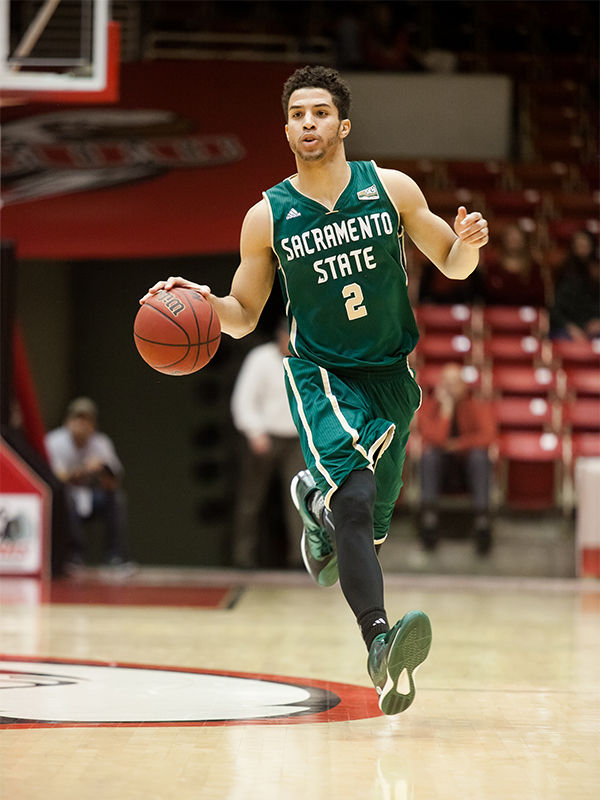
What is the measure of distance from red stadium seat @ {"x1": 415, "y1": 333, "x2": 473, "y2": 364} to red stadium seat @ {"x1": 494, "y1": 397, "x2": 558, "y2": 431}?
23.5 inches

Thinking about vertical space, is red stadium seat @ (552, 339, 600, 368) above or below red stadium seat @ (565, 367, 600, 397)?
above

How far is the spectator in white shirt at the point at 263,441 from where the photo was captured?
9.62 m

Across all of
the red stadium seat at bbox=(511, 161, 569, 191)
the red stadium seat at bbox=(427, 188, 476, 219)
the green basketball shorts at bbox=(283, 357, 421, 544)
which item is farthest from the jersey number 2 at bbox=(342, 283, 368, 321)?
the red stadium seat at bbox=(511, 161, 569, 191)

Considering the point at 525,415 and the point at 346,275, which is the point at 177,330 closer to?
the point at 346,275

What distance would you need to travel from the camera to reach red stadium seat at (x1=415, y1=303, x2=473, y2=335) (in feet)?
39.0

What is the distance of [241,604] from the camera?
23.8 ft

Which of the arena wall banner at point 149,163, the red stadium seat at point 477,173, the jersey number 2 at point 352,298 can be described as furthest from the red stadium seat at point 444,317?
the jersey number 2 at point 352,298

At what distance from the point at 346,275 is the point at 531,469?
708cm

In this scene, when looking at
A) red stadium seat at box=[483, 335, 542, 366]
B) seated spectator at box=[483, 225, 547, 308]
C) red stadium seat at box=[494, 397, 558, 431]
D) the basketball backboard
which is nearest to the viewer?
the basketball backboard

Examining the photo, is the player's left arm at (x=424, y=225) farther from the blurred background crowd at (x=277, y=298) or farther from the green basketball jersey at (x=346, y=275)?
the blurred background crowd at (x=277, y=298)

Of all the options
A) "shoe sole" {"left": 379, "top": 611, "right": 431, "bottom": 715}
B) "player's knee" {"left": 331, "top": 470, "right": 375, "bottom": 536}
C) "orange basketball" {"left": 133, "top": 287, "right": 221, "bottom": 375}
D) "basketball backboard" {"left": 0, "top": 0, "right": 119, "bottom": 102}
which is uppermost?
"basketball backboard" {"left": 0, "top": 0, "right": 119, "bottom": 102}

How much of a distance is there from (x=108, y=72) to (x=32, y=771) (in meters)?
5.89

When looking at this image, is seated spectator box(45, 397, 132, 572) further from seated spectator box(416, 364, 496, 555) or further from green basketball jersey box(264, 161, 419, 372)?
green basketball jersey box(264, 161, 419, 372)

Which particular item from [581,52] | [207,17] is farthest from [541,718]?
[581,52]
